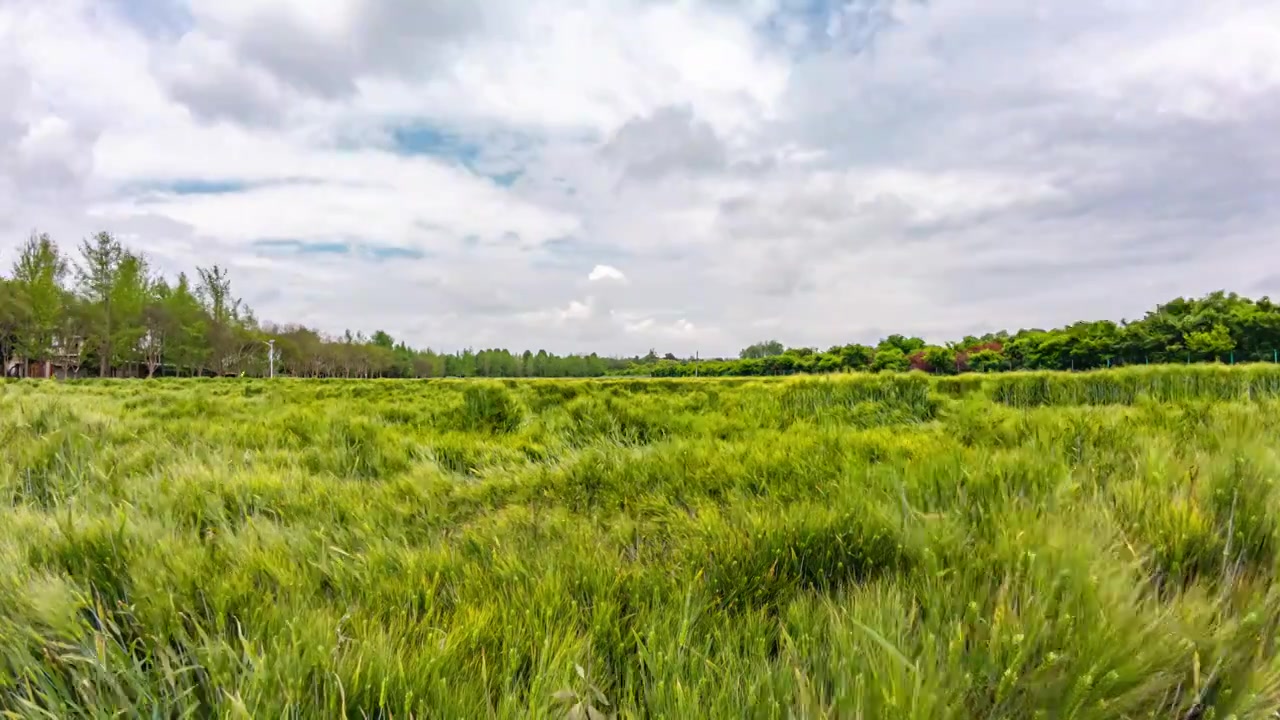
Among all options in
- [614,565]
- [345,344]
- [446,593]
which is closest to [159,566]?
[446,593]

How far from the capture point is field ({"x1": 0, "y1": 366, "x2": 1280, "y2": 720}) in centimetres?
98

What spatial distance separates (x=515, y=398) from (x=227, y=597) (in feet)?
16.5

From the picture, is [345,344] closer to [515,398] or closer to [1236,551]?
[515,398]

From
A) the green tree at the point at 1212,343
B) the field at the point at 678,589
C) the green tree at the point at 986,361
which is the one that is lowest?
the field at the point at 678,589

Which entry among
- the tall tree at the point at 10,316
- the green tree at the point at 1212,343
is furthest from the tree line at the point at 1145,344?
the tall tree at the point at 10,316

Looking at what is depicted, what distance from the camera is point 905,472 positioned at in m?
2.32

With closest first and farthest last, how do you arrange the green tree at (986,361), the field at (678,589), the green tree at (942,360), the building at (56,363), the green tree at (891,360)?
the field at (678,589), the building at (56,363), the green tree at (986,361), the green tree at (942,360), the green tree at (891,360)

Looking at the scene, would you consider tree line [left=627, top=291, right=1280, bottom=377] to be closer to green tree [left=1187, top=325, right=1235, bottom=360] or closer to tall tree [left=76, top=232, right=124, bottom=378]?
green tree [left=1187, top=325, right=1235, bottom=360]

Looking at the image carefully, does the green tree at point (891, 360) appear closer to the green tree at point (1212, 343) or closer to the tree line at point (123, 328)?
the green tree at point (1212, 343)

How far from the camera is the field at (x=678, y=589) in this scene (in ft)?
3.20

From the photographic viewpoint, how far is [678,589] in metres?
1.41

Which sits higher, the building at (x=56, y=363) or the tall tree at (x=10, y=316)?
the tall tree at (x=10, y=316)

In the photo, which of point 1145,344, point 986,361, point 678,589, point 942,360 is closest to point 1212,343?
point 1145,344

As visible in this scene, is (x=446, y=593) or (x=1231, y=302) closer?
(x=446, y=593)
